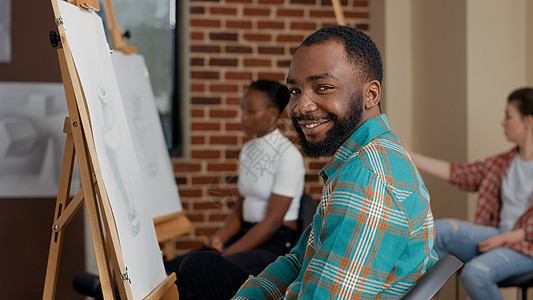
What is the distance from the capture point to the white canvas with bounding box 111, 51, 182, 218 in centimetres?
277

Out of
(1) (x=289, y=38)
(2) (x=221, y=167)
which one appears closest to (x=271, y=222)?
(2) (x=221, y=167)

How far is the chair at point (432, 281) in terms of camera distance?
40.8 inches

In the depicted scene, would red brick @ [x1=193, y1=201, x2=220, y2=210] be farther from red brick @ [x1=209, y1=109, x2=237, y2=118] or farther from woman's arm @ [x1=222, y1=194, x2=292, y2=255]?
woman's arm @ [x1=222, y1=194, x2=292, y2=255]

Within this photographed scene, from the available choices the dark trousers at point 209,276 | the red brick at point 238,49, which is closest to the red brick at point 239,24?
the red brick at point 238,49

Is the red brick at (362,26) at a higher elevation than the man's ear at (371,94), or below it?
higher

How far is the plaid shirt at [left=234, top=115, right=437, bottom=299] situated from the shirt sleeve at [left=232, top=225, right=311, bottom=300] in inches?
10.5

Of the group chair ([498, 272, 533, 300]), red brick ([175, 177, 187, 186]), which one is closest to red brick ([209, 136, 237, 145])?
red brick ([175, 177, 187, 186])

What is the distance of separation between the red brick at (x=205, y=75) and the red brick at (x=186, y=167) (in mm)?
570

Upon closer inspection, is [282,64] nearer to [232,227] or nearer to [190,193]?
[190,193]

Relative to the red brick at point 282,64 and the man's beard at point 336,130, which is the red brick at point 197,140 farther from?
the man's beard at point 336,130

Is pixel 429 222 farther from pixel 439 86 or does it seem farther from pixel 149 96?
pixel 439 86

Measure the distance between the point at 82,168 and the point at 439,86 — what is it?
90.0 inches

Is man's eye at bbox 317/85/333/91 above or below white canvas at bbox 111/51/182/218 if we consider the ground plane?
above

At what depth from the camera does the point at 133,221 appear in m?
1.71
